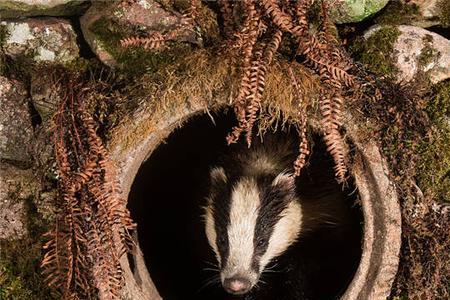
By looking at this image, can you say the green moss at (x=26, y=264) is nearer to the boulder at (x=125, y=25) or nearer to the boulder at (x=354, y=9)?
the boulder at (x=125, y=25)

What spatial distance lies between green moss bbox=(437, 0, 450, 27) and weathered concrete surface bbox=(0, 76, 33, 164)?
8.76 feet

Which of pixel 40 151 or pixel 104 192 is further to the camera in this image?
pixel 40 151

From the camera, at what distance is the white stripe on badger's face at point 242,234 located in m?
4.90

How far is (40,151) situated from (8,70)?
57 centimetres

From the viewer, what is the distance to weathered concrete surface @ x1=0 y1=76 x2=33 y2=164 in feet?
15.7

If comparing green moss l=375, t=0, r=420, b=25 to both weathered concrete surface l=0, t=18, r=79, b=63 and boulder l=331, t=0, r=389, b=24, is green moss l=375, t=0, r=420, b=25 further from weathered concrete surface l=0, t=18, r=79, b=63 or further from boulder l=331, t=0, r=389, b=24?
weathered concrete surface l=0, t=18, r=79, b=63

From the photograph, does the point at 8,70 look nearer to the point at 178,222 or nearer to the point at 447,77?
the point at 178,222

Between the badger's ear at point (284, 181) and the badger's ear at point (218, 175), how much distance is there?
38 cm

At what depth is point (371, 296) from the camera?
4.36m

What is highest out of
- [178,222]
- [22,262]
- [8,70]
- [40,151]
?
[8,70]

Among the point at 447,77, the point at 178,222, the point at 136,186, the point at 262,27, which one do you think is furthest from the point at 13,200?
the point at 447,77

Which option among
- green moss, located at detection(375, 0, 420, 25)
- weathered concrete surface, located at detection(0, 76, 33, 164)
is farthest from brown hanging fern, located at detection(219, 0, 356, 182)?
weathered concrete surface, located at detection(0, 76, 33, 164)

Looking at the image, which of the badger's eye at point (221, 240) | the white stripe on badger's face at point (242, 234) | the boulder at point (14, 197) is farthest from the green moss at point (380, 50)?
the boulder at point (14, 197)

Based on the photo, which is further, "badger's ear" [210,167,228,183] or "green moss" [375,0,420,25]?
"badger's ear" [210,167,228,183]
